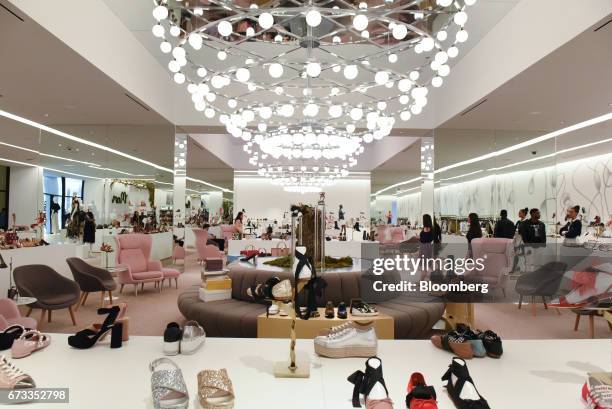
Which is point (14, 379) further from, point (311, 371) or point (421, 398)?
point (421, 398)

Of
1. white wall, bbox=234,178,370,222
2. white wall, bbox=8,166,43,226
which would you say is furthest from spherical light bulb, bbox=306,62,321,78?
white wall, bbox=234,178,370,222

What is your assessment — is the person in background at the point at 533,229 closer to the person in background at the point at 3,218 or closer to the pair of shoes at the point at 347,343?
the pair of shoes at the point at 347,343

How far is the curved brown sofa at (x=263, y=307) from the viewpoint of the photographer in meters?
4.25

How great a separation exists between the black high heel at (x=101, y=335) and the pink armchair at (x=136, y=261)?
18.3ft

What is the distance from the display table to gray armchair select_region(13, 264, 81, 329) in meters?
2.68

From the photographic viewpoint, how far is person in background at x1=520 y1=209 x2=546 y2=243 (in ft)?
26.9

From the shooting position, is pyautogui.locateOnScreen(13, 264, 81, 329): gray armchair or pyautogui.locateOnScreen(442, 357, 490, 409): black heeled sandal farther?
pyautogui.locateOnScreen(13, 264, 81, 329): gray armchair

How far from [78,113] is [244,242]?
4300mm

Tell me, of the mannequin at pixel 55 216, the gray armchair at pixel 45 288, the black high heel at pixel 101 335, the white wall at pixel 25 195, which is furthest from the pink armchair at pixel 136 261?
the black high heel at pixel 101 335

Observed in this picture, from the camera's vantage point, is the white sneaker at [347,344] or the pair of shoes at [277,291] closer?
the pair of shoes at [277,291]

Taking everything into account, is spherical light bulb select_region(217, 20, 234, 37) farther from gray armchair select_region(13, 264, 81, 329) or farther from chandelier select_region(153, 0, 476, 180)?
gray armchair select_region(13, 264, 81, 329)

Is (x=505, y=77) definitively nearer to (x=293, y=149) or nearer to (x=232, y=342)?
(x=293, y=149)

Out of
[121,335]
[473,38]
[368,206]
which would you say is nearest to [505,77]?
[473,38]

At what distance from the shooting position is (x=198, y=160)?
1442 centimetres
